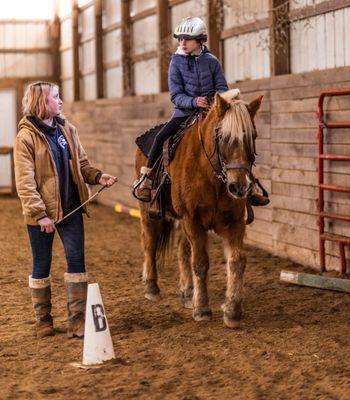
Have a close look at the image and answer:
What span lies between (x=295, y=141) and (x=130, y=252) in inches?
95.9

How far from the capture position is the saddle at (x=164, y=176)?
229 inches

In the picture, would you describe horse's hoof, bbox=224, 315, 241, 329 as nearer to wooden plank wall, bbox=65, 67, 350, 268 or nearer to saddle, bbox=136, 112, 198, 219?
saddle, bbox=136, 112, 198, 219

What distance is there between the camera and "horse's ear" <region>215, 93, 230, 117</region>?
500 centimetres

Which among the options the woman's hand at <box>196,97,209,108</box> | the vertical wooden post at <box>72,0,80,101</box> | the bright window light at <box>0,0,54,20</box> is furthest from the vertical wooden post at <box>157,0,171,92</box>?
the bright window light at <box>0,0,54,20</box>

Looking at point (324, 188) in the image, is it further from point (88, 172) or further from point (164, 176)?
point (88, 172)

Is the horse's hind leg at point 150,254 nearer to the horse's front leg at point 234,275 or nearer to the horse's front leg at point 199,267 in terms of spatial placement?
the horse's front leg at point 199,267

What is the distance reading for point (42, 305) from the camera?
5.31 metres

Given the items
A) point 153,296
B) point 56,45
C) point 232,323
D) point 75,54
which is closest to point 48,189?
point 232,323

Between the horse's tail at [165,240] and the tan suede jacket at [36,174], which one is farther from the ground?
the tan suede jacket at [36,174]

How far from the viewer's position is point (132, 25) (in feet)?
47.2

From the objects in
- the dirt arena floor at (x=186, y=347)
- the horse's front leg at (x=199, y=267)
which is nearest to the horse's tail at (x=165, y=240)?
the dirt arena floor at (x=186, y=347)

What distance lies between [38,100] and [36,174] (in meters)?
0.48

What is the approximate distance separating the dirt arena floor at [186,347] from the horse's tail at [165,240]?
12.6 inches

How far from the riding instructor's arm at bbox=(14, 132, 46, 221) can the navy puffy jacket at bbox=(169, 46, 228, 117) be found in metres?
1.22
